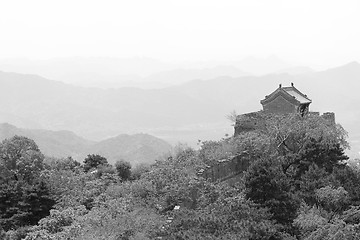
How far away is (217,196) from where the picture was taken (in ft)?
65.9

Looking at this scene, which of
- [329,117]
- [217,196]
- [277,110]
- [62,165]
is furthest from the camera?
A: [62,165]

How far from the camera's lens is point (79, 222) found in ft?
→ 61.5

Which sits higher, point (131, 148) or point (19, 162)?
point (131, 148)

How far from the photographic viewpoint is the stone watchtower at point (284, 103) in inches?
1096

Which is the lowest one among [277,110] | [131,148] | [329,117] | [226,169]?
[226,169]

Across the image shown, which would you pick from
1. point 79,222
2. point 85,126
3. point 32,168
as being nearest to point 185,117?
point 85,126

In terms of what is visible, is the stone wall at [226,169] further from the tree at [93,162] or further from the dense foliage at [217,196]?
the tree at [93,162]

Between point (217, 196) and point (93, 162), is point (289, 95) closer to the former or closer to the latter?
point (217, 196)

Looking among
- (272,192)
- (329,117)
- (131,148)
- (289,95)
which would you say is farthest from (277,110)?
(131,148)

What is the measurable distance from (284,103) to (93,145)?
8566cm

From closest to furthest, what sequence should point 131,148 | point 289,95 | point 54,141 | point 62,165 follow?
1. point 289,95
2. point 62,165
3. point 131,148
4. point 54,141

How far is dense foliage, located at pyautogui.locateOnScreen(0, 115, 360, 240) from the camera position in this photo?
15.9m

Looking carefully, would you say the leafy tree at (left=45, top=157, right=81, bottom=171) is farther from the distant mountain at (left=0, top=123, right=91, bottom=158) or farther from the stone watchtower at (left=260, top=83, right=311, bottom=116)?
the distant mountain at (left=0, top=123, right=91, bottom=158)

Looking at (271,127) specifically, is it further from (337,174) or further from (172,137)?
(172,137)
